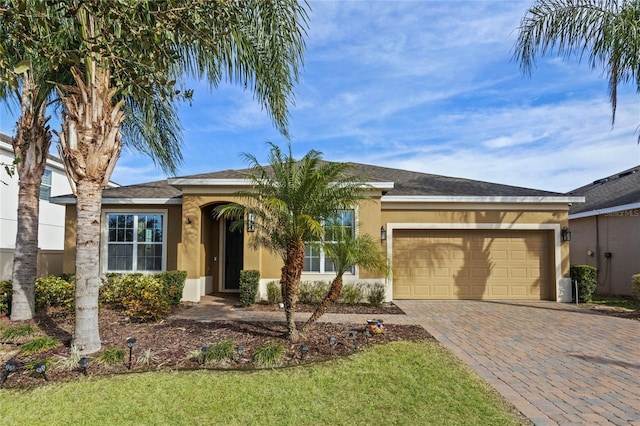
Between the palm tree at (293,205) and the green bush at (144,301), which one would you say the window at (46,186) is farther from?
the palm tree at (293,205)

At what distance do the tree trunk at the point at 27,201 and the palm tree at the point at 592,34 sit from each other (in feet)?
39.0

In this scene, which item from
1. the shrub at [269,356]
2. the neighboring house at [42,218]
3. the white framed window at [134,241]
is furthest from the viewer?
the neighboring house at [42,218]

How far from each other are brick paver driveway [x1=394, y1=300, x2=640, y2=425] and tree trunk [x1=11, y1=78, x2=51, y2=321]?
884cm

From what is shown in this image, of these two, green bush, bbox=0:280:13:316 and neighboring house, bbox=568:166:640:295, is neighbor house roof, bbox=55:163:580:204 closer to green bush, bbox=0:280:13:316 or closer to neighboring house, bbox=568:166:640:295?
neighboring house, bbox=568:166:640:295

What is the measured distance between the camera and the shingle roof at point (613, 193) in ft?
48.3

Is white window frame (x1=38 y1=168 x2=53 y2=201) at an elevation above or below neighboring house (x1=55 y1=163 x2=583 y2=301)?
above

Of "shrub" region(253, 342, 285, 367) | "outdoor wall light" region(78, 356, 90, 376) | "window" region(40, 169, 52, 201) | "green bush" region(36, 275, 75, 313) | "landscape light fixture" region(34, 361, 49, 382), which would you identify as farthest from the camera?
"window" region(40, 169, 52, 201)

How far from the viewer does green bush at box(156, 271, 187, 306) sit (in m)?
10.4

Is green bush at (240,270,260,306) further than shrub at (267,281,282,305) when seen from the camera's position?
No

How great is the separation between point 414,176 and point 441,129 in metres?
2.47

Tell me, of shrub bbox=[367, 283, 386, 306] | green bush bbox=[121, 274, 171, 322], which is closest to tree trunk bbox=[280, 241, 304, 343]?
green bush bbox=[121, 274, 171, 322]

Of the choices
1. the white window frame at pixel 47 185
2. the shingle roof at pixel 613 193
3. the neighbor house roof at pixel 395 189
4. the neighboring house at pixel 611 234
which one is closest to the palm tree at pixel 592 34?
the neighbor house roof at pixel 395 189

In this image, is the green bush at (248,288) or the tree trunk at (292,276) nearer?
the tree trunk at (292,276)

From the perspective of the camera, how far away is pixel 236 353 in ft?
20.4
